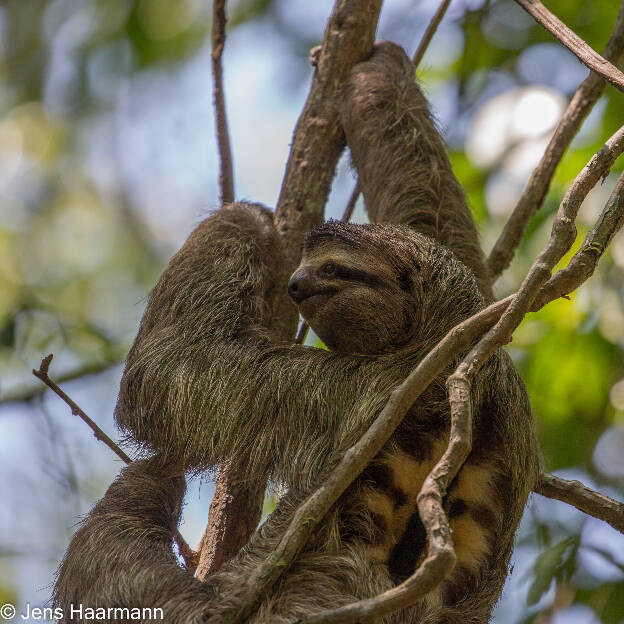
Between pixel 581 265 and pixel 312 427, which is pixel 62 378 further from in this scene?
pixel 581 265

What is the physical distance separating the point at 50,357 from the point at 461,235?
4.24 metres

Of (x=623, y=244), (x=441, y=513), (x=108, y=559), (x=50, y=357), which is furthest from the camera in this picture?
(x=623, y=244)

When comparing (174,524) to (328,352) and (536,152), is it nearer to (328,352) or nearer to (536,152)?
(328,352)

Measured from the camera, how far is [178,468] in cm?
684

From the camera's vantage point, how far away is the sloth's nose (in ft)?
22.0

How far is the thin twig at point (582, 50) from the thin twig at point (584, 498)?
9.47ft

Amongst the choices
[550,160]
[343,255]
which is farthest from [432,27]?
[343,255]

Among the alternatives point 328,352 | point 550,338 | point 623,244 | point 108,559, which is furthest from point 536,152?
point 108,559

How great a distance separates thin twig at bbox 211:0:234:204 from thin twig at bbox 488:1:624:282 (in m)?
2.76

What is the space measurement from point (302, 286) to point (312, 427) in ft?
3.47

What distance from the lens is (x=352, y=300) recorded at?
6.65 m

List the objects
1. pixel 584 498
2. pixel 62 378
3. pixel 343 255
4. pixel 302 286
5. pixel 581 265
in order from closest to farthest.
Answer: pixel 581 265 < pixel 584 498 < pixel 302 286 < pixel 343 255 < pixel 62 378

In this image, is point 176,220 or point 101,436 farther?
point 176,220

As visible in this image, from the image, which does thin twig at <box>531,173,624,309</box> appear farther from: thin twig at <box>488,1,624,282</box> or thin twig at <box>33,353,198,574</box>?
thin twig at <box>488,1,624,282</box>
